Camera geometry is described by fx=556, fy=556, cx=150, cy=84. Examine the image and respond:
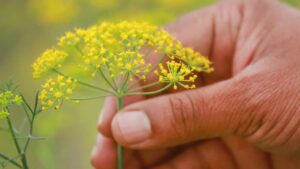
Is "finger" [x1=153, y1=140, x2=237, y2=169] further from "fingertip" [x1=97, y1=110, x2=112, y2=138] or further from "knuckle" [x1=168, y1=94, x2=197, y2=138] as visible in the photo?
"knuckle" [x1=168, y1=94, x2=197, y2=138]

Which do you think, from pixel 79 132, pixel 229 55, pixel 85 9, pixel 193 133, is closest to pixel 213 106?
pixel 193 133

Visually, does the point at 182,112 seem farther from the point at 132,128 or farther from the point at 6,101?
the point at 6,101

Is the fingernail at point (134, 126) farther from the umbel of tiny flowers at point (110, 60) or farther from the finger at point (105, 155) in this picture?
the finger at point (105, 155)

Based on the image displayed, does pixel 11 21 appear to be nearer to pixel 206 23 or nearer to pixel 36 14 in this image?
pixel 36 14

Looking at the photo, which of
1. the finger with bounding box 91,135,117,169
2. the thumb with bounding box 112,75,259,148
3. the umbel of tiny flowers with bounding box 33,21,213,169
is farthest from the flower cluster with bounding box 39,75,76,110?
the finger with bounding box 91,135,117,169

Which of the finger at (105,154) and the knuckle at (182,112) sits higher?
the knuckle at (182,112)

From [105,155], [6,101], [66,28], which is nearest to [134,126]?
[105,155]

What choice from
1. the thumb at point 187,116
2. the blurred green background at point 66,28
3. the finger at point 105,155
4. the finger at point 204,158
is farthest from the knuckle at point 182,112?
the blurred green background at point 66,28
